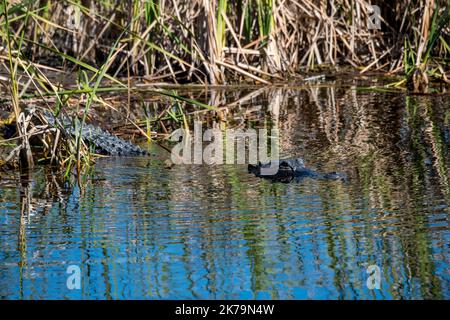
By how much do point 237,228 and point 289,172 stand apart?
52.7 inches

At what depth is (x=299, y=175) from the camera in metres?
6.19

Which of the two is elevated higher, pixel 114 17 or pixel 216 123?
pixel 114 17

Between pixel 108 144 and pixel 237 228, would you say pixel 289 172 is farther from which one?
pixel 108 144

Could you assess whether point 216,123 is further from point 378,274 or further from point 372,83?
point 378,274

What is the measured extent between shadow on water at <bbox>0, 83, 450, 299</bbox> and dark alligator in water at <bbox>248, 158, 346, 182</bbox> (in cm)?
11

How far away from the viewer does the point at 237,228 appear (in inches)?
194

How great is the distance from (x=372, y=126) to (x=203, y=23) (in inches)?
105

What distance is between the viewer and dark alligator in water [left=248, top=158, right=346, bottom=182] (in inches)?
242

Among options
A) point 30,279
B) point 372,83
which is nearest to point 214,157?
point 30,279

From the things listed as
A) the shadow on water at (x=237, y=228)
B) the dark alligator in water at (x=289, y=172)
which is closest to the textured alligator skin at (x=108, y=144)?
the shadow on water at (x=237, y=228)

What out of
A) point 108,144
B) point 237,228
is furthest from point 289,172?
point 108,144

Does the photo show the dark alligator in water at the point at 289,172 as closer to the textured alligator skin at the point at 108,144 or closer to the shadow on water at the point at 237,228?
the shadow on water at the point at 237,228

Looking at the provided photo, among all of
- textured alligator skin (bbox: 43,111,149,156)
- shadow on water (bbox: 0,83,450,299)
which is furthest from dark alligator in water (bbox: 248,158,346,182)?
textured alligator skin (bbox: 43,111,149,156)

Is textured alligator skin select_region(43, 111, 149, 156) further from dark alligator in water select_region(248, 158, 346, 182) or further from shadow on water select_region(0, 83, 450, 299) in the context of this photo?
dark alligator in water select_region(248, 158, 346, 182)
